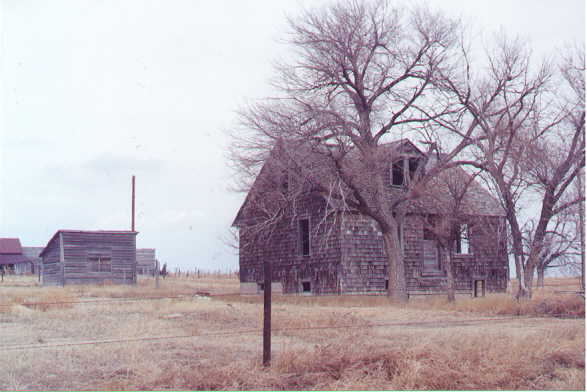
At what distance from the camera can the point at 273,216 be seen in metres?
25.2

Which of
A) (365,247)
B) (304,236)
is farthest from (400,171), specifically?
(304,236)

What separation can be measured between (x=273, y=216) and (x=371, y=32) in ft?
23.7

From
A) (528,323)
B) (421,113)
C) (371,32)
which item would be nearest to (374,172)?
(421,113)

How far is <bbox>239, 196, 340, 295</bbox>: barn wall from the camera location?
2714 cm

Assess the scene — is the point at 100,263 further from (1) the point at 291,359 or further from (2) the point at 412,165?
(1) the point at 291,359

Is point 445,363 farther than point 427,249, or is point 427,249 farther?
point 427,249

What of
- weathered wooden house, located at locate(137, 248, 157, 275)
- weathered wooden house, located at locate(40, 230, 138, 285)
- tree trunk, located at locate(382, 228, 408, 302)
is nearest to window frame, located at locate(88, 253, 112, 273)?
weathered wooden house, located at locate(40, 230, 138, 285)

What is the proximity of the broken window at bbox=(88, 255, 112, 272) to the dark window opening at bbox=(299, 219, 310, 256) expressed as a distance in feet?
55.7

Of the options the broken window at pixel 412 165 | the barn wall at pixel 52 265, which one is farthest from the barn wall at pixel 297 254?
the barn wall at pixel 52 265

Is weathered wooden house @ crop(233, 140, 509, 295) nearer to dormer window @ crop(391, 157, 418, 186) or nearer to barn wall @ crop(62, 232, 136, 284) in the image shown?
dormer window @ crop(391, 157, 418, 186)

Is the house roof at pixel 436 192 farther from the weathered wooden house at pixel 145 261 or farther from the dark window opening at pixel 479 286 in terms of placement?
the weathered wooden house at pixel 145 261

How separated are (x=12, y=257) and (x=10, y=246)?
4.14 ft

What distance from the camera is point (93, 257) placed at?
41.8m

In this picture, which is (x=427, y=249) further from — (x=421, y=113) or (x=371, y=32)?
(x=371, y=32)
